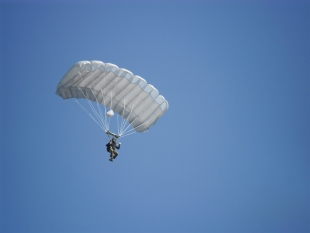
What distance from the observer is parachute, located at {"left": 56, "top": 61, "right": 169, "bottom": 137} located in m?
24.4

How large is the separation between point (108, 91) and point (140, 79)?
2.61 metres

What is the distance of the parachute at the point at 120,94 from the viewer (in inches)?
959

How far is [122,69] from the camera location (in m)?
23.4

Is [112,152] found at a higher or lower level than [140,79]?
lower

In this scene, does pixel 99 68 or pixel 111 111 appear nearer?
pixel 99 68

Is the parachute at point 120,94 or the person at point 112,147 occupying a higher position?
the parachute at point 120,94

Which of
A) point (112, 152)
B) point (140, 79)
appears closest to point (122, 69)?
point (140, 79)

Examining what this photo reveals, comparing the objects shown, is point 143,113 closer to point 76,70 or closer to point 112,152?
point 112,152

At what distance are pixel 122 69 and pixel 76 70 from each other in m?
2.27

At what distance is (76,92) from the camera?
84.4 ft

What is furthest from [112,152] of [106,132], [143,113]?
[143,113]

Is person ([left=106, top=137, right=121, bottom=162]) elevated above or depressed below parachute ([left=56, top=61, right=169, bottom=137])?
below

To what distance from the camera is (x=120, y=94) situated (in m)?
25.8

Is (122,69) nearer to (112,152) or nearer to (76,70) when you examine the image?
(76,70)
